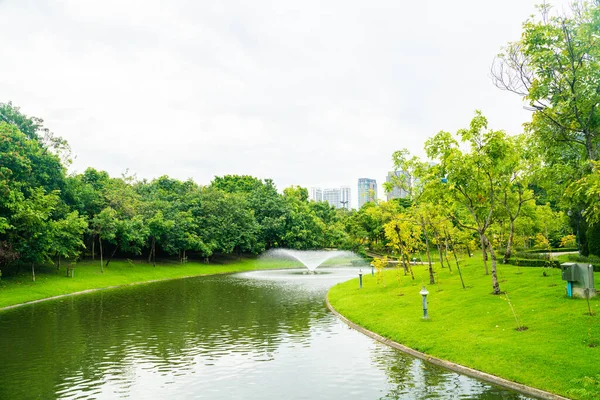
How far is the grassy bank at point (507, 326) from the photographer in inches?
546

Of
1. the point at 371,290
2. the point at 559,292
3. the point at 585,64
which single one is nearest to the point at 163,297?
the point at 371,290

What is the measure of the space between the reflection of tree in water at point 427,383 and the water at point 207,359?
0.03m

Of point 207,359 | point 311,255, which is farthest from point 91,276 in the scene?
point 311,255

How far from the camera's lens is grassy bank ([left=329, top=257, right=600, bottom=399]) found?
13875 millimetres

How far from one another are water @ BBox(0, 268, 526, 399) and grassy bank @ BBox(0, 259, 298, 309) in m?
8.26

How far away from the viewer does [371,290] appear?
3656 centimetres

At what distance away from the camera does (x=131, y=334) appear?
78.9 ft

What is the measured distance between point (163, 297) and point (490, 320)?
99.3 ft

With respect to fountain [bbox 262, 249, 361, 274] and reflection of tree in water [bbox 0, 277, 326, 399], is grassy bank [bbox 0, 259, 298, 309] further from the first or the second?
fountain [bbox 262, 249, 361, 274]

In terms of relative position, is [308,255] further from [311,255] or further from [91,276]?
[91,276]

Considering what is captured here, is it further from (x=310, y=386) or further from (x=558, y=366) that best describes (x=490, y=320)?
(x=310, y=386)

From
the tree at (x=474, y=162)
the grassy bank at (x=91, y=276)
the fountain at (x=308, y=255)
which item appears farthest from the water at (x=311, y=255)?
the tree at (x=474, y=162)

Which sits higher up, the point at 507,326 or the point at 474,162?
the point at 474,162

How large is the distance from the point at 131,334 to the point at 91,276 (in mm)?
34251
